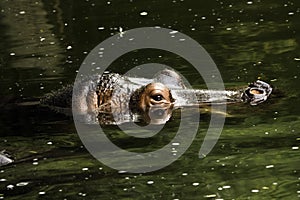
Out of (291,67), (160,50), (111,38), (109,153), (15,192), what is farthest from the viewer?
(111,38)

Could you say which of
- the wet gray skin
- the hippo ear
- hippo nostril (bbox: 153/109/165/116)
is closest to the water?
the wet gray skin

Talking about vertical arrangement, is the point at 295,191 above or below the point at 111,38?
below

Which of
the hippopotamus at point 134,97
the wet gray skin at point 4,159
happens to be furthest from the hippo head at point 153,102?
the wet gray skin at point 4,159

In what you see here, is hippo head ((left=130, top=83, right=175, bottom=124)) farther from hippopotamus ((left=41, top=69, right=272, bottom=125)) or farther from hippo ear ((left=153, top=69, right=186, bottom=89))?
hippo ear ((left=153, top=69, right=186, bottom=89))

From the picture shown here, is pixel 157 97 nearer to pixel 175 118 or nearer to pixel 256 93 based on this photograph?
pixel 175 118

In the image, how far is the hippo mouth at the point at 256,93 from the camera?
6.97m

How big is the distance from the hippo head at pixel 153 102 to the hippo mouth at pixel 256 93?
0.60m

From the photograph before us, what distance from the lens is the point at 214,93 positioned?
23.5ft

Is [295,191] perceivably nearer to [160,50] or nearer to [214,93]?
[214,93]

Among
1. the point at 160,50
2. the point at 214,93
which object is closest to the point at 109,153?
Result: the point at 214,93

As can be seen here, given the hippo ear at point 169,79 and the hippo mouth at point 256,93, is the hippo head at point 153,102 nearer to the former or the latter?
the hippo ear at point 169,79

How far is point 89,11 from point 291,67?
4.49 meters

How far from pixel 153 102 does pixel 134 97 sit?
18 cm

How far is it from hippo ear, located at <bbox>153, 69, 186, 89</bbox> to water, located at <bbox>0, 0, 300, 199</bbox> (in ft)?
1.72
